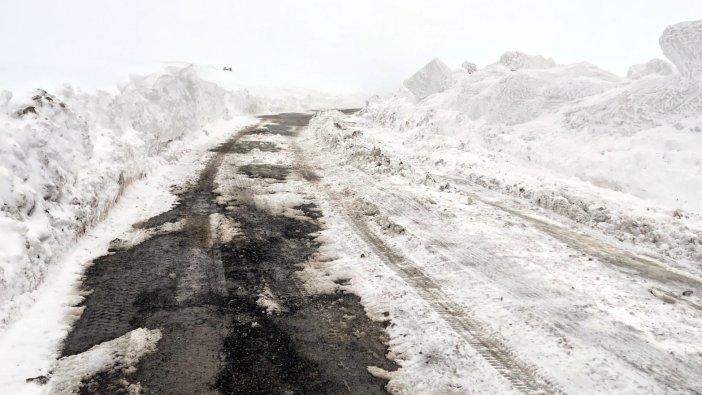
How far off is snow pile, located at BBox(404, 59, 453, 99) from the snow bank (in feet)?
56.3

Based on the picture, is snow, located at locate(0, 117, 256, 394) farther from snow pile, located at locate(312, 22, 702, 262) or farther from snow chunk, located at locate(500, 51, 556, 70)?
snow chunk, located at locate(500, 51, 556, 70)

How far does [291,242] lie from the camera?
21.1ft

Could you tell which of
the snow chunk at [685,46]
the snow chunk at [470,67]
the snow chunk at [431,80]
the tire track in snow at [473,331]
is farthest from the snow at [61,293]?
the snow chunk at [470,67]

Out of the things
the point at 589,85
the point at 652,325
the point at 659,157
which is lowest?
the point at 652,325

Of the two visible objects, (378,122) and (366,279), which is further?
(378,122)

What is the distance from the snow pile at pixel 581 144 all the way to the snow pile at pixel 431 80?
25.5ft

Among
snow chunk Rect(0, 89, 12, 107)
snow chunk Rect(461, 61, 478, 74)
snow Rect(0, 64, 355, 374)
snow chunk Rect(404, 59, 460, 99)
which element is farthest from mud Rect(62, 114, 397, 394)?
snow chunk Rect(461, 61, 478, 74)

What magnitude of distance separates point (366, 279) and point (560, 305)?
2051 mm

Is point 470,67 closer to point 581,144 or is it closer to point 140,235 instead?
point 581,144

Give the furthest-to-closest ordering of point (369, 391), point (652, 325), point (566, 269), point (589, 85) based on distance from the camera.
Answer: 1. point (589, 85)
2. point (566, 269)
3. point (652, 325)
4. point (369, 391)

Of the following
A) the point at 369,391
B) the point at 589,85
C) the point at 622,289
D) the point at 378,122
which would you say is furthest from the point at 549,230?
the point at 378,122

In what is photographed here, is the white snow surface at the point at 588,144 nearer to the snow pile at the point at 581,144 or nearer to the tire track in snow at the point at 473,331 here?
the snow pile at the point at 581,144

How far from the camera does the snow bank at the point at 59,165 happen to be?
4930 millimetres

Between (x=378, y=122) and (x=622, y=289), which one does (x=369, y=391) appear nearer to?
(x=622, y=289)
